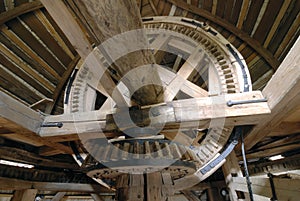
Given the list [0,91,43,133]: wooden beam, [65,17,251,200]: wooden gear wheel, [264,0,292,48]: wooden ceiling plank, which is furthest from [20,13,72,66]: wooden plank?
[264,0,292,48]: wooden ceiling plank

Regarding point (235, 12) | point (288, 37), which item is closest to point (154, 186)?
point (288, 37)

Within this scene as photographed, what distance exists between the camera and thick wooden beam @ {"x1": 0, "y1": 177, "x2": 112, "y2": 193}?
2.18 metres

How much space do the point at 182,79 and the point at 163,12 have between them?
167cm

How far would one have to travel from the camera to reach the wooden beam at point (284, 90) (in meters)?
0.92

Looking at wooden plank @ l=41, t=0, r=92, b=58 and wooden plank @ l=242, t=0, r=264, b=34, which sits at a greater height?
wooden plank @ l=242, t=0, r=264, b=34

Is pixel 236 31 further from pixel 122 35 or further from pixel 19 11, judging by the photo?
pixel 19 11

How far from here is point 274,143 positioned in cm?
231

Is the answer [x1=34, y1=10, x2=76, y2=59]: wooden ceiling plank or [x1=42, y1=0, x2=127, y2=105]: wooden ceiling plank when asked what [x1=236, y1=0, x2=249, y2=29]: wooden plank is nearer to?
[x1=42, y1=0, x2=127, y2=105]: wooden ceiling plank

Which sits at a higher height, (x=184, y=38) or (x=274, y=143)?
(x=184, y=38)

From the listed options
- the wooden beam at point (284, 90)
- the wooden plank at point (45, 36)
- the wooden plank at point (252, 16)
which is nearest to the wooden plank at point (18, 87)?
Result: the wooden plank at point (45, 36)

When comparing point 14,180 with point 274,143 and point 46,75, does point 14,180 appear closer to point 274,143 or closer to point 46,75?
point 46,75

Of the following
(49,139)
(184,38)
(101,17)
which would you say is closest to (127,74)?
(101,17)

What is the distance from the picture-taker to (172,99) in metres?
1.90

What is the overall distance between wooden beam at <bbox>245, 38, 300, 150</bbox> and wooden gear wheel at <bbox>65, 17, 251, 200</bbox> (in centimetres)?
35
